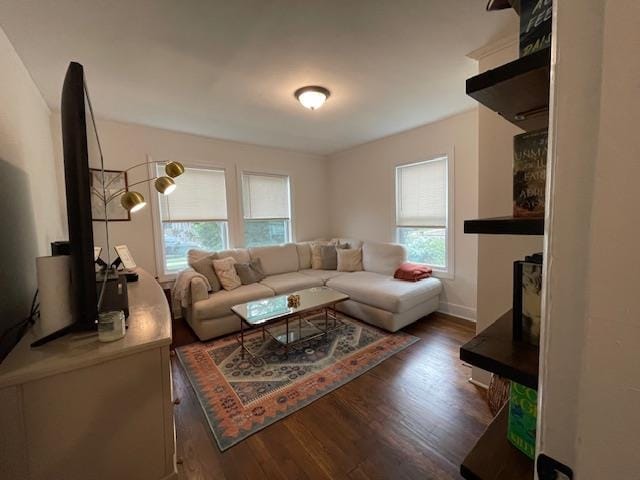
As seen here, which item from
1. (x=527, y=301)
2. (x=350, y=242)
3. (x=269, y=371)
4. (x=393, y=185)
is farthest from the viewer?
(x=350, y=242)

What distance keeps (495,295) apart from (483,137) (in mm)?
1136

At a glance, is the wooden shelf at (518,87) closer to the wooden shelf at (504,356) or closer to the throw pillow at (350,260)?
the wooden shelf at (504,356)

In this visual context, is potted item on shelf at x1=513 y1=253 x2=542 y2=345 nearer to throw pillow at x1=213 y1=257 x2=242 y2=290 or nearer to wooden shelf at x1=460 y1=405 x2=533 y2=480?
wooden shelf at x1=460 y1=405 x2=533 y2=480

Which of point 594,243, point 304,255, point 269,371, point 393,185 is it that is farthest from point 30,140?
point 393,185

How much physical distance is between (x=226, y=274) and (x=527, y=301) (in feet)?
10.2

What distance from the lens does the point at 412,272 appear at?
3436 mm

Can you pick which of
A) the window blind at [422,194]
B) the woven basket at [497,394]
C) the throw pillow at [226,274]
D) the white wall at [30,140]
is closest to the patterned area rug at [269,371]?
the throw pillow at [226,274]

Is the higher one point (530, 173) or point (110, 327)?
point (530, 173)

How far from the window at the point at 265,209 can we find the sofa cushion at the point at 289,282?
80 centimetres

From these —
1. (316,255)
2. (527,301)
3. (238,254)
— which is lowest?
(316,255)

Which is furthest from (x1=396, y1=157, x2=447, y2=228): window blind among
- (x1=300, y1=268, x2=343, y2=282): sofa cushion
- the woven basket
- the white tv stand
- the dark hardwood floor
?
the white tv stand

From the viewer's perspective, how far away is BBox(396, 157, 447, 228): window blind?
11.6 feet

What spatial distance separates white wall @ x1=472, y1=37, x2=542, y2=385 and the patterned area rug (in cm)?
105

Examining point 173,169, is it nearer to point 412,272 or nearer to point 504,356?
point 504,356
